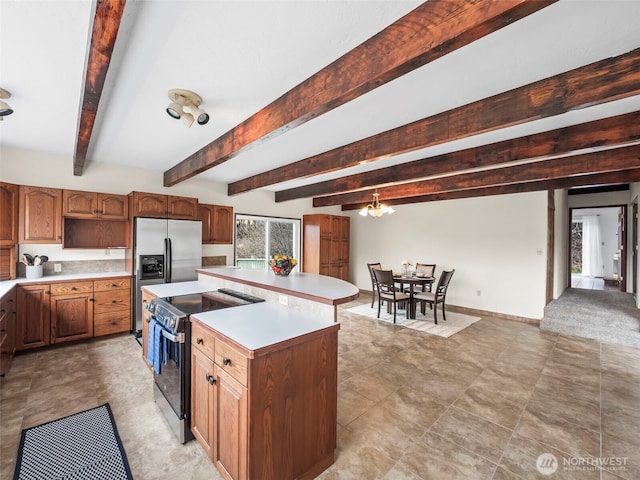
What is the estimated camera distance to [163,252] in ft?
14.2

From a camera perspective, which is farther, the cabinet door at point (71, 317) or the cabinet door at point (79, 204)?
the cabinet door at point (79, 204)

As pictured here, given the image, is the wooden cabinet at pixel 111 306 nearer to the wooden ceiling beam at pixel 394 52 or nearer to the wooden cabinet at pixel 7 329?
the wooden cabinet at pixel 7 329

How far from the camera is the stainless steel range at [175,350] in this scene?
203 centimetres

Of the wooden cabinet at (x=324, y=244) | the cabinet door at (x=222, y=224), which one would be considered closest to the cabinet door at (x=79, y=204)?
the cabinet door at (x=222, y=224)

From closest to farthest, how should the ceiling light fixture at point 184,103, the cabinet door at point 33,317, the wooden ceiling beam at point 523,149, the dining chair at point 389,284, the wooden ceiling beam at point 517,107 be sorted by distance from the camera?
the wooden ceiling beam at point 517,107, the ceiling light fixture at point 184,103, the wooden ceiling beam at point 523,149, the cabinet door at point 33,317, the dining chair at point 389,284

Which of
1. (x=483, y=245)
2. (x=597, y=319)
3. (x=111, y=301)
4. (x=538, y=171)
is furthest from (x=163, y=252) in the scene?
(x=597, y=319)

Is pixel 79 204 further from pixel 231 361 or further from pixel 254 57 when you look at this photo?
pixel 231 361

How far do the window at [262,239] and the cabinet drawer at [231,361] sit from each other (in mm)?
4475

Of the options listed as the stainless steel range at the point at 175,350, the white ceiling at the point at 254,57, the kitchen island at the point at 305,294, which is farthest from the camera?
the stainless steel range at the point at 175,350

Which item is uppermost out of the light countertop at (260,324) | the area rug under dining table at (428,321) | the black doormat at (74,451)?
the light countertop at (260,324)

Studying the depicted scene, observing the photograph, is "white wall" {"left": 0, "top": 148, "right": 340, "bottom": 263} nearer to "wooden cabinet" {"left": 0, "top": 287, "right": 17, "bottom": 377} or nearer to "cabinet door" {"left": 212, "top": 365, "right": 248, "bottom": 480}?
"wooden cabinet" {"left": 0, "top": 287, "right": 17, "bottom": 377}

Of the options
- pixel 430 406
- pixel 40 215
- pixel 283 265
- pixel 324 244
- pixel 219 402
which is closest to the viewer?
pixel 219 402

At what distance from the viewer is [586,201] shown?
6.95 m

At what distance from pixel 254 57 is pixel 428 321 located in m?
5.00
